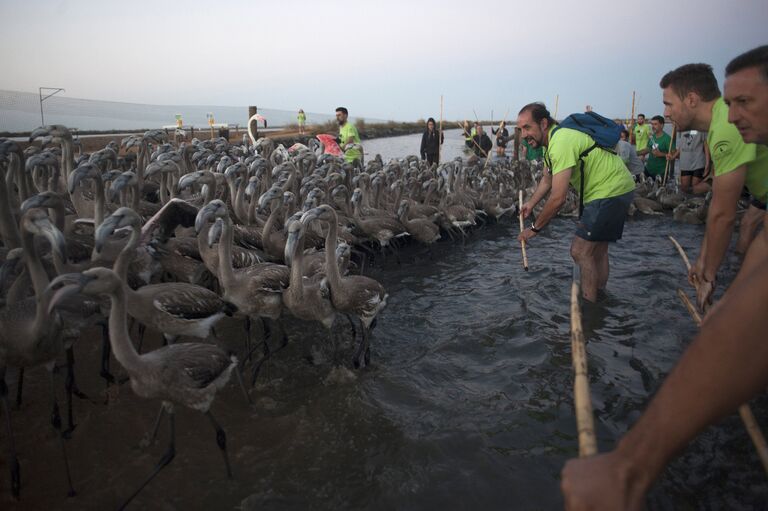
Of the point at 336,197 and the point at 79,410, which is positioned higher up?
the point at 336,197

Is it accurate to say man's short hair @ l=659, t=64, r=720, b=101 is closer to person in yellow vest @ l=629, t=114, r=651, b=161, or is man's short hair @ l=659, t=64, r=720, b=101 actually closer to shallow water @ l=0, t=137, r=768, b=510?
shallow water @ l=0, t=137, r=768, b=510

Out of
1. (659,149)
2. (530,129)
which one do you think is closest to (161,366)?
(530,129)

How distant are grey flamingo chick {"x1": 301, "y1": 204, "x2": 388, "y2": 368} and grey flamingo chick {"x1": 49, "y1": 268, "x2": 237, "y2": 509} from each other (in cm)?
186

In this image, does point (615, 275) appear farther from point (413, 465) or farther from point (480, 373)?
point (413, 465)

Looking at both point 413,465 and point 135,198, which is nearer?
point 413,465

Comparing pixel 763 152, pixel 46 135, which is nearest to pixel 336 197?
pixel 46 135

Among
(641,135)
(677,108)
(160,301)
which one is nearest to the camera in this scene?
(160,301)

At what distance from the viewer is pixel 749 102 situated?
2.66m

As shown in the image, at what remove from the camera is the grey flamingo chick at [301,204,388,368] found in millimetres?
5848

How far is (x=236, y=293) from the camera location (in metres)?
5.45

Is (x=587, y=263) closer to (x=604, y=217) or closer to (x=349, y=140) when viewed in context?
(x=604, y=217)

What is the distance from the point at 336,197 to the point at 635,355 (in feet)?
21.0

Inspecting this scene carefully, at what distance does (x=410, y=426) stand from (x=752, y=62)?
406cm

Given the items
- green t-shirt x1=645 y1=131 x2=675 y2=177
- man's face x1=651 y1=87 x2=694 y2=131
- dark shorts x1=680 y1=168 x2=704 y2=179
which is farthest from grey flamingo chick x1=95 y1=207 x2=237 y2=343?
green t-shirt x1=645 y1=131 x2=675 y2=177
